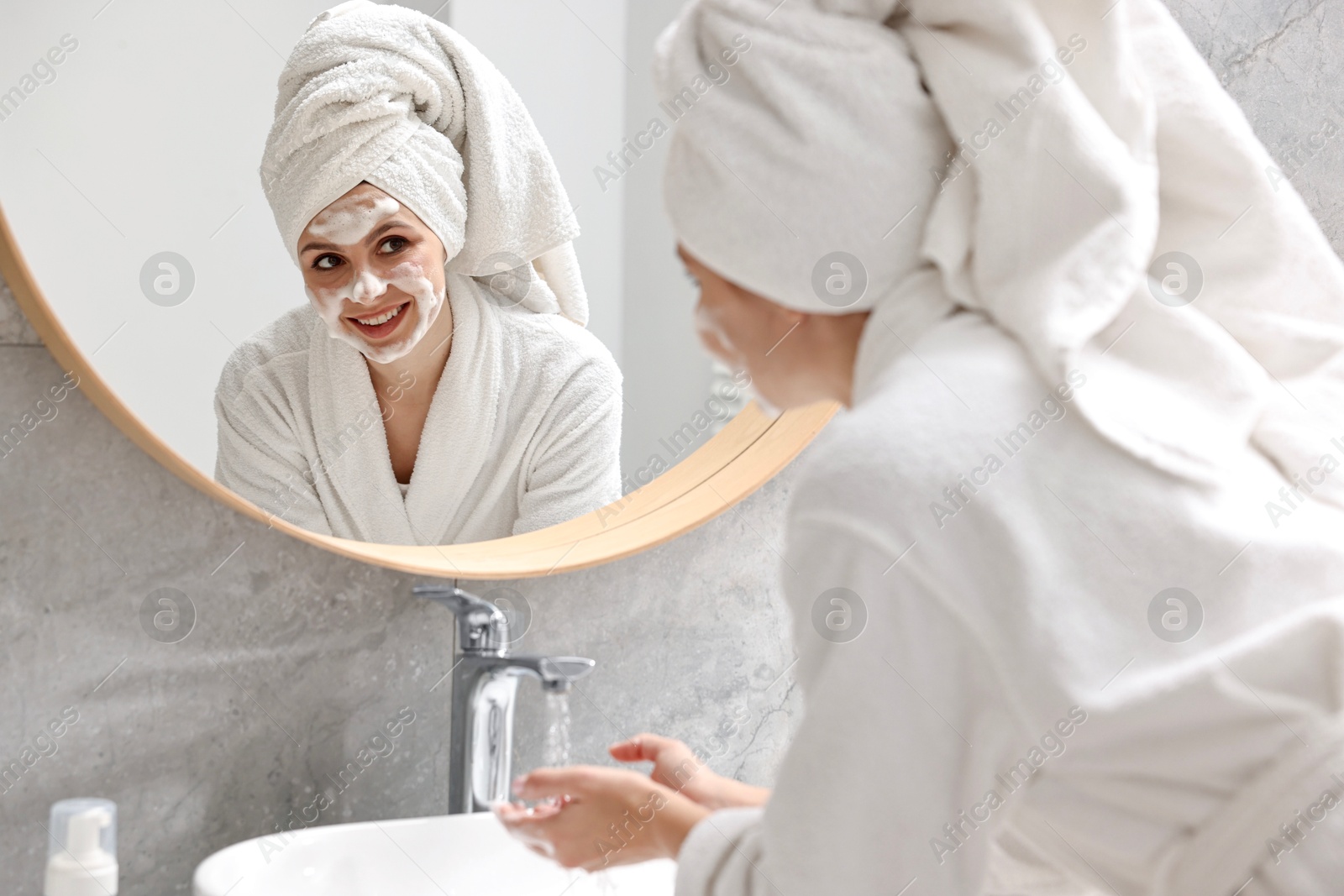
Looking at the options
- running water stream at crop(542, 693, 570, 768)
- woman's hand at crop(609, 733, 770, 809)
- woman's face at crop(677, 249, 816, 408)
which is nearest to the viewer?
woman's face at crop(677, 249, 816, 408)

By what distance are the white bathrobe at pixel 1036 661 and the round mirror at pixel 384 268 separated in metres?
0.23

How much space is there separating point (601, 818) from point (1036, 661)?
27cm

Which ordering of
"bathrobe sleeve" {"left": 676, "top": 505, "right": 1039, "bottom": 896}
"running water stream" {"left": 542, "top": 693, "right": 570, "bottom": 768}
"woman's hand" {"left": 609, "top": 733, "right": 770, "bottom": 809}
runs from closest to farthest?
"bathrobe sleeve" {"left": 676, "top": 505, "right": 1039, "bottom": 896}, "woman's hand" {"left": 609, "top": 733, "right": 770, "bottom": 809}, "running water stream" {"left": 542, "top": 693, "right": 570, "bottom": 768}

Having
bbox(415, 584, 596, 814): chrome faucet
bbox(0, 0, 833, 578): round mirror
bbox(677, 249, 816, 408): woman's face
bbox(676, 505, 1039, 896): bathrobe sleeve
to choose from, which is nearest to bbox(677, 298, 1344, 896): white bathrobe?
bbox(676, 505, 1039, 896): bathrobe sleeve

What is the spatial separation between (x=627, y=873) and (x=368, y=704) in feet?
0.76

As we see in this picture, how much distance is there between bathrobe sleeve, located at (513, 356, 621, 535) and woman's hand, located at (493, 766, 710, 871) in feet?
1.04

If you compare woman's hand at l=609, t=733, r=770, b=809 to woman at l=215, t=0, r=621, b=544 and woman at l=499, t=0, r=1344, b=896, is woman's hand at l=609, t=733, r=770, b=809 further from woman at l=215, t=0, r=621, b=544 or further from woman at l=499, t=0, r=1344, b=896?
woman at l=215, t=0, r=621, b=544

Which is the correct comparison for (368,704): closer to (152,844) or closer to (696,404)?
(152,844)

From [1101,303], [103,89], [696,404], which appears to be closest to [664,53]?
[1101,303]

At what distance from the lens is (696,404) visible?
1063mm

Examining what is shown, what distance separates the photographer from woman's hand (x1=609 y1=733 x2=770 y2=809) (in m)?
Result: 0.69

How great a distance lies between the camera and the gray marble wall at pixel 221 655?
2.29 feet

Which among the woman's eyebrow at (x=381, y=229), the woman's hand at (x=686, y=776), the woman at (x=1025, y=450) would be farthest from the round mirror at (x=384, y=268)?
the woman's hand at (x=686, y=776)

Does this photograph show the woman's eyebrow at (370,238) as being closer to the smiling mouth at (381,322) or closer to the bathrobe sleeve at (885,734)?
the smiling mouth at (381,322)
